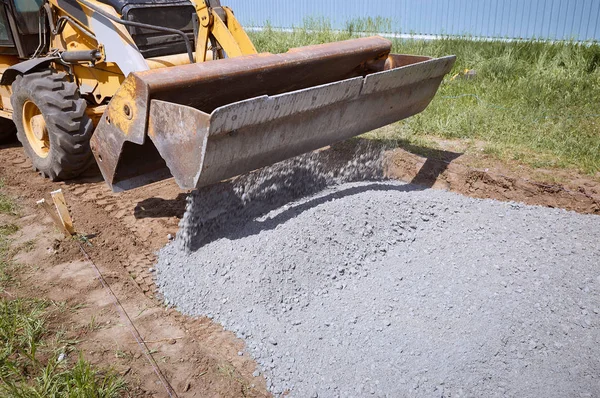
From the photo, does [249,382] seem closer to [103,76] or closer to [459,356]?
[459,356]

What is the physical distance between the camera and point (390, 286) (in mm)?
3242

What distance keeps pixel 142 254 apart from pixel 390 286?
1925 mm

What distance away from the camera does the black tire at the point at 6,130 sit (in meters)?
6.34

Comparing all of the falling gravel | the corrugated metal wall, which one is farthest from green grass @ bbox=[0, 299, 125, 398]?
the corrugated metal wall

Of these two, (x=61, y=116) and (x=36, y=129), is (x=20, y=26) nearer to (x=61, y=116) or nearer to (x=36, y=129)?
Result: (x=36, y=129)

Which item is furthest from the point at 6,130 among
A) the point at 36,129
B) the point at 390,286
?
the point at 390,286

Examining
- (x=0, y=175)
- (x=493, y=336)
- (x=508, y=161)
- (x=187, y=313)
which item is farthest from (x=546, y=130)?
(x=0, y=175)

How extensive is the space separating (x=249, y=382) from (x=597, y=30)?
8559 mm

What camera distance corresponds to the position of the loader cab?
5234 mm

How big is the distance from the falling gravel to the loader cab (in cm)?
310

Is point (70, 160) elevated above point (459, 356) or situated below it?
above

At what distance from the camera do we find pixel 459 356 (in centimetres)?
271

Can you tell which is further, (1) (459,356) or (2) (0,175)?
(2) (0,175)

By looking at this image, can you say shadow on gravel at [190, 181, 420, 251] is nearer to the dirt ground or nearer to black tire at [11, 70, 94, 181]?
the dirt ground
